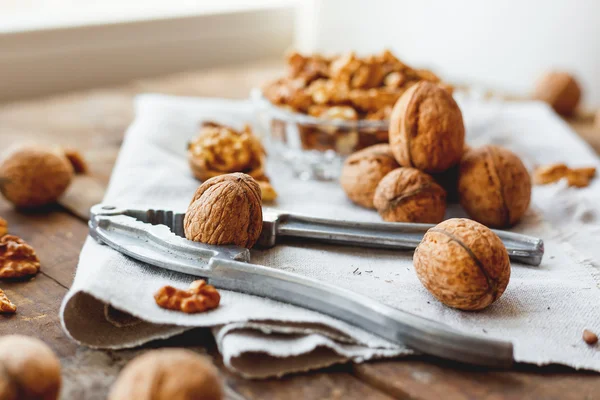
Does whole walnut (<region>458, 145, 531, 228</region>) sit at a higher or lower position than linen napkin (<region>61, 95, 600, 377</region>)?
higher

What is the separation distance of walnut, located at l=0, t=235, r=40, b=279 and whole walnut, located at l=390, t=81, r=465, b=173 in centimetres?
61

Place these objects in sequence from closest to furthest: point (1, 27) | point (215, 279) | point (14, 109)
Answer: point (215, 279)
point (14, 109)
point (1, 27)

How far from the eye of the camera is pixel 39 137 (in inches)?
62.6

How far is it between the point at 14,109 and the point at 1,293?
0.99 m

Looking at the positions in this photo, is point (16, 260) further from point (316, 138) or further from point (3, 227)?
point (316, 138)

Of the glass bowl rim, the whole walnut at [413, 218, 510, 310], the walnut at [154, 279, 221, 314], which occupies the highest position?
the glass bowl rim

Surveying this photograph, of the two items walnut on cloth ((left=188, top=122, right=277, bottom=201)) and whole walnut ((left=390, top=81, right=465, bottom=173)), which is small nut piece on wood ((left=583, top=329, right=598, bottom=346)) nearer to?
whole walnut ((left=390, top=81, right=465, bottom=173))

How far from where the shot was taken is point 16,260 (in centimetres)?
101

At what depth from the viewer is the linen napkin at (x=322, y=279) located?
803 millimetres

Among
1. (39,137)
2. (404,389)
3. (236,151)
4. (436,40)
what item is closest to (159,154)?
(236,151)

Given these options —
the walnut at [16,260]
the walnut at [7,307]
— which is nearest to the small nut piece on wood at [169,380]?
the walnut at [7,307]

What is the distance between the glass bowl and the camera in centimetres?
137

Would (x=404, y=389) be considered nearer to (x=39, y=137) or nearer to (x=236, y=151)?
(x=236, y=151)

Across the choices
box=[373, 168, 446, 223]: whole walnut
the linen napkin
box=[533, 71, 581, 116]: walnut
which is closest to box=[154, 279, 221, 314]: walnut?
the linen napkin
